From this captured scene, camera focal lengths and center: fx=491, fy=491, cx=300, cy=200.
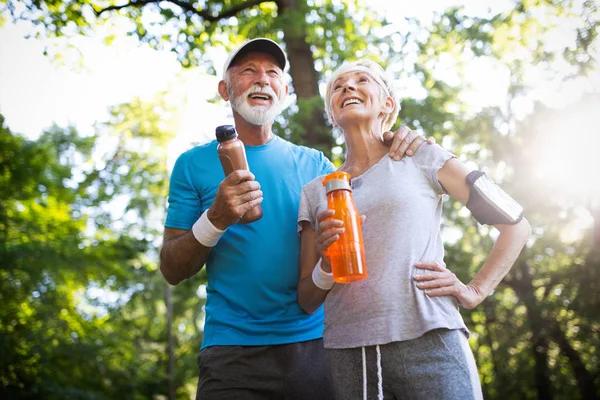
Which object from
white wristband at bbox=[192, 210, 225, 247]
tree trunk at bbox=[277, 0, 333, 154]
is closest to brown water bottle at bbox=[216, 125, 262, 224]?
white wristband at bbox=[192, 210, 225, 247]

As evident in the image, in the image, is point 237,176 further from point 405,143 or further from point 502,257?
point 502,257

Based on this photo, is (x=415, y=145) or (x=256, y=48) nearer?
(x=415, y=145)

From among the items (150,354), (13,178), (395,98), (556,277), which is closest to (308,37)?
(395,98)

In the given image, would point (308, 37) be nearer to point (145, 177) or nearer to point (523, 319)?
point (523, 319)

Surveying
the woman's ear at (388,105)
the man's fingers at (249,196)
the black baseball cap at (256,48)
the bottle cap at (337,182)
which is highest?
the black baseball cap at (256,48)

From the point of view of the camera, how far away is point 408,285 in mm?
1987

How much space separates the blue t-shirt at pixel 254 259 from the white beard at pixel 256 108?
220 mm

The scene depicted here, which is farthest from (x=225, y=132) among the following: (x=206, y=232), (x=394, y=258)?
(x=394, y=258)

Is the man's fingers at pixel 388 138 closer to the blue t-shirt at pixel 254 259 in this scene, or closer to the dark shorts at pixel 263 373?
the blue t-shirt at pixel 254 259

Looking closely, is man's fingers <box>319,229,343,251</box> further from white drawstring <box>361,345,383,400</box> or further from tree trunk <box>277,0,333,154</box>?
tree trunk <box>277,0,333,154</box>

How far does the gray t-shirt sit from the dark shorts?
496 mm

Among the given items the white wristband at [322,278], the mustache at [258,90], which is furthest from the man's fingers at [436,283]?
the mustache at [258,90]

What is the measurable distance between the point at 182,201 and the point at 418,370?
1606 mm

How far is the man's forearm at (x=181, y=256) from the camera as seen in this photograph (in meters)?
2.52
